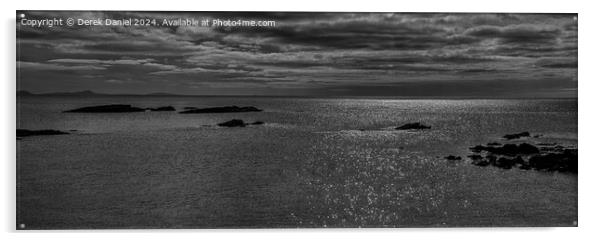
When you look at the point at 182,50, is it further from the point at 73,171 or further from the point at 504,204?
the point at 504,204

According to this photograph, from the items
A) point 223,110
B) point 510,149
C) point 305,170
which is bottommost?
point 305,170

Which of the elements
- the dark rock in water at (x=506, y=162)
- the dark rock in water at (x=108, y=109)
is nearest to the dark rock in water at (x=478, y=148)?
the dark rock in water at (x=506, y=162)

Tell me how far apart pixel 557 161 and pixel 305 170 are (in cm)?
186

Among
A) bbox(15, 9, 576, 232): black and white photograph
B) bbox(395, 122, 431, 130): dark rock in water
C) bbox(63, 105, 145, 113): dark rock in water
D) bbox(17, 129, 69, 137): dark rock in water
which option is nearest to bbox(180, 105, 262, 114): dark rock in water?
bbox(15, 9, 576, 232): black and white photograph

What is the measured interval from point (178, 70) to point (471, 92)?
2.14 meters

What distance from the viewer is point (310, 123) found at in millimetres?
4398

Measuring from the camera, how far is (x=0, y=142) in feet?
13.9

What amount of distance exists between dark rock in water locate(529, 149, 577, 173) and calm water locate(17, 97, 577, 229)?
5 centimetres

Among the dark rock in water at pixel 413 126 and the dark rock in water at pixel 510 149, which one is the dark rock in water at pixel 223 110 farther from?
the dark rock in water at pixel 510 149

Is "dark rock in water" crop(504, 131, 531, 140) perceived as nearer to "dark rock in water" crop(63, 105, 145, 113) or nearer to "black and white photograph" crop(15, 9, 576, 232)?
"black and white photograph" crop(15, 9, 576, 232)

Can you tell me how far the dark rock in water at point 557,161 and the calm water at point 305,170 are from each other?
5 cm

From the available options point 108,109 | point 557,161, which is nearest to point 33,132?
point 108,109

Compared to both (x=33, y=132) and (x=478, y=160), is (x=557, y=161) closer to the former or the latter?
(x=478, y=160)
